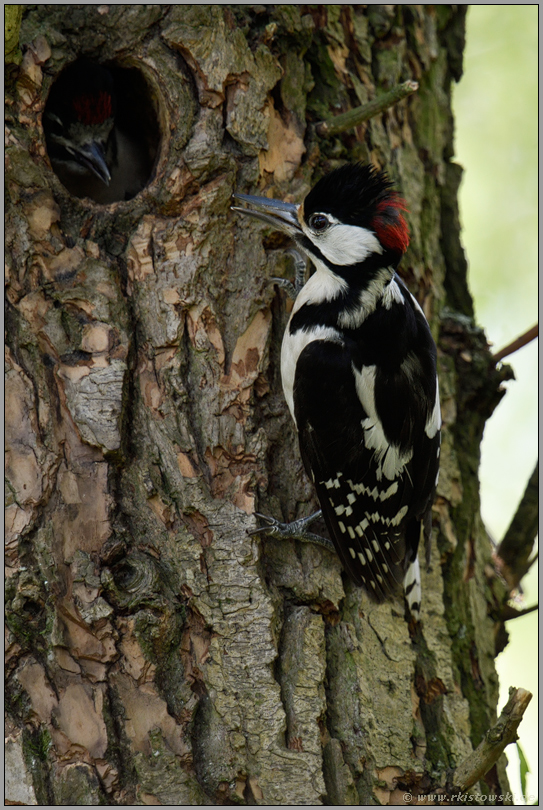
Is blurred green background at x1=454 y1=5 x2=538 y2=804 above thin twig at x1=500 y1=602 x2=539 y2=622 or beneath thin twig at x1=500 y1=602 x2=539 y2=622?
above

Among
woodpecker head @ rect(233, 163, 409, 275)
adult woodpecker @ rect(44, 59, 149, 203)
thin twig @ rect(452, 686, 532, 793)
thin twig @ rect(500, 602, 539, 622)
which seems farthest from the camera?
adult woodpecker @ rect(44, 59, 149, 203)

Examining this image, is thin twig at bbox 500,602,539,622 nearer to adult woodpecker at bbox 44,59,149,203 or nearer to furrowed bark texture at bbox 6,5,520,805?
furrowed bark texture at bbox 6,5,520,805

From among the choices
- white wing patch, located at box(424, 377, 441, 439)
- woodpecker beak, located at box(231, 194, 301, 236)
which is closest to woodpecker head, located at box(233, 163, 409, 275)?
woodpecker beak, located at box(231, 194, 301, 236)

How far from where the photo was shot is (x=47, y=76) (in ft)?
7.59

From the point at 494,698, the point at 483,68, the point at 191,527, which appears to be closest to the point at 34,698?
the point at 191,527

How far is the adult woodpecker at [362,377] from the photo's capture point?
92.0 inches

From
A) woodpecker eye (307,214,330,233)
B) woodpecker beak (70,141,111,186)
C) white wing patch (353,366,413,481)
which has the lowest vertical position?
white wing patch (353,366,413,481)

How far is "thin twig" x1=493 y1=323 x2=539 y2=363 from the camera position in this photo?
277cm

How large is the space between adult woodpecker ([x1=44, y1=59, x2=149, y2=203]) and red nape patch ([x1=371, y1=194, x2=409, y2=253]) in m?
1.16

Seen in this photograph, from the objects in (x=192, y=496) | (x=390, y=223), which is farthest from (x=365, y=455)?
(x=390, y=223)

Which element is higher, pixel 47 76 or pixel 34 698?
pixel 47 76

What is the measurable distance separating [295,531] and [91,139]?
1.85 m

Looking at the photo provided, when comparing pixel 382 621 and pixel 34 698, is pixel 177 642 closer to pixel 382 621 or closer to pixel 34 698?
pixel 34 698

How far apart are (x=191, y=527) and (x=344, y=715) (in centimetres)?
69
